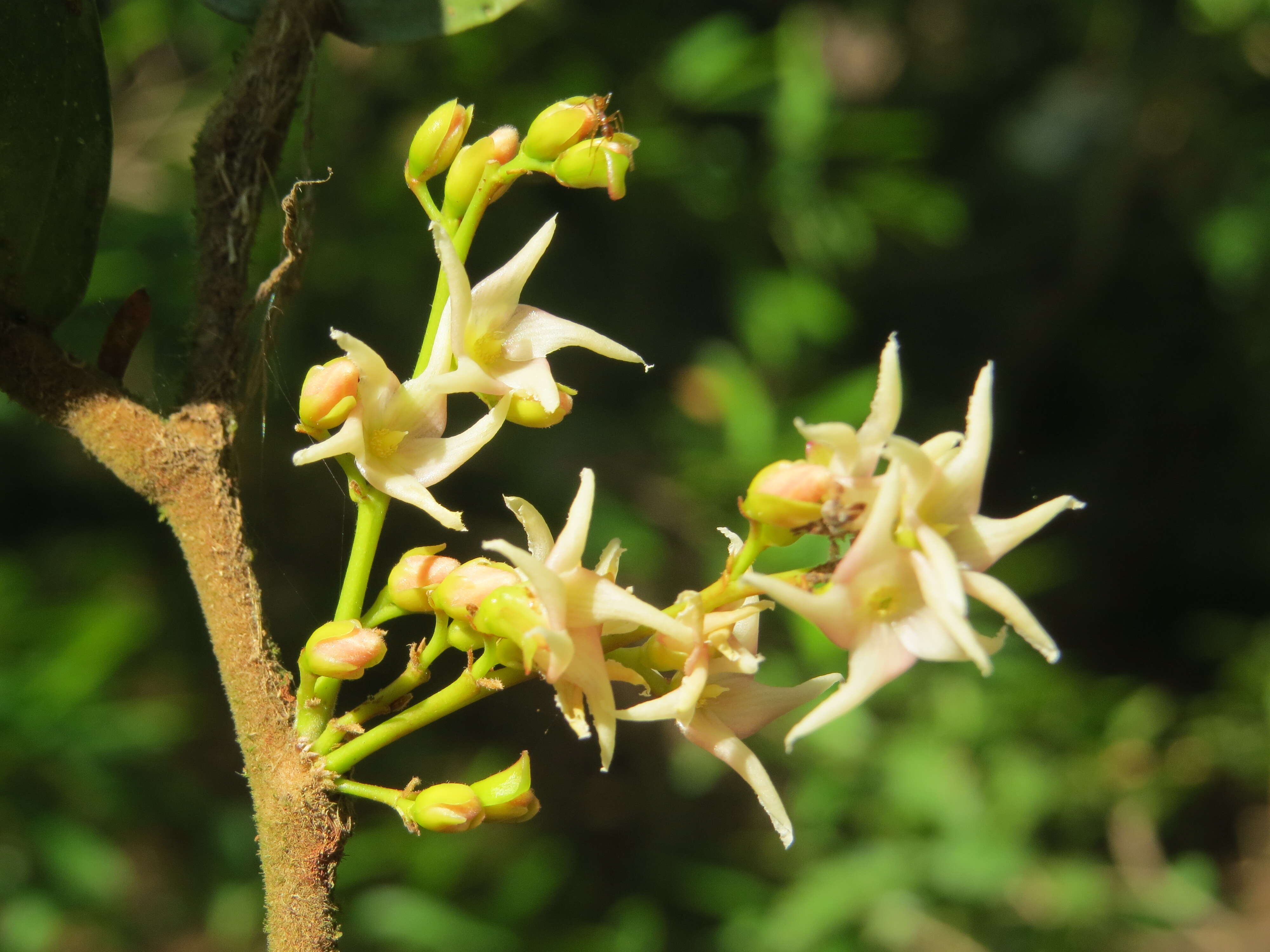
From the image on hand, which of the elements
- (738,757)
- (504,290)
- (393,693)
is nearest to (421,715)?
(393,693)

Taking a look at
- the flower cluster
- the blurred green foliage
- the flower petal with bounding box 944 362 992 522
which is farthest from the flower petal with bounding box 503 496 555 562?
the blurred green foliage

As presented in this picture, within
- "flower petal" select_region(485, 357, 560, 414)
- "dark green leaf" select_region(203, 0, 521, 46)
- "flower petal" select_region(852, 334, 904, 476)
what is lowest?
"flower petal" select_region(485, 357, 560, 414)

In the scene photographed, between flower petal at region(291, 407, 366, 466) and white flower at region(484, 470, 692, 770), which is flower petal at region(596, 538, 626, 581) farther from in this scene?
flower petal at region(291, 407, 366, 466)

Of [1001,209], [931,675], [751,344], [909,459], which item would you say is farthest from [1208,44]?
[909,459]

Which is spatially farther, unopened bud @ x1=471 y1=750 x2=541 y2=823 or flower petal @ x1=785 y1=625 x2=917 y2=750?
unopened bud @ x1=471 y1=750 x2=541 y2=823

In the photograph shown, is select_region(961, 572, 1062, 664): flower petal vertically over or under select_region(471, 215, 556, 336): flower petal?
under

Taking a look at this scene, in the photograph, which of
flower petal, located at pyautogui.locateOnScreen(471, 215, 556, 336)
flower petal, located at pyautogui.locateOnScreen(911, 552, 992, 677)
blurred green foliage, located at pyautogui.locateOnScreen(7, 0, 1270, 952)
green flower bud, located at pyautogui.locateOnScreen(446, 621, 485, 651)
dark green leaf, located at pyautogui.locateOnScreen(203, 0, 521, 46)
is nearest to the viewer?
flower petal, located at pyautogui.locateOnScreen(911, 552, 992, 677)

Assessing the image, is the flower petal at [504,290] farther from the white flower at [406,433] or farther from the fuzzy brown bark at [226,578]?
the fuzzy brown bark at [226,578]

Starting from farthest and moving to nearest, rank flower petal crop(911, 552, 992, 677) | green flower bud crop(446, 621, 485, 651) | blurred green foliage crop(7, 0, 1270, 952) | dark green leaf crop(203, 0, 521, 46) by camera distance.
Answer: blurred green foliage crop(7, 0, 1270, 952) → dark green leaf crop(203, 0, 521, 46) → green flower bud crop(446, 621, 485, 651) → flower petal crop(911, 552, 992, 677)
